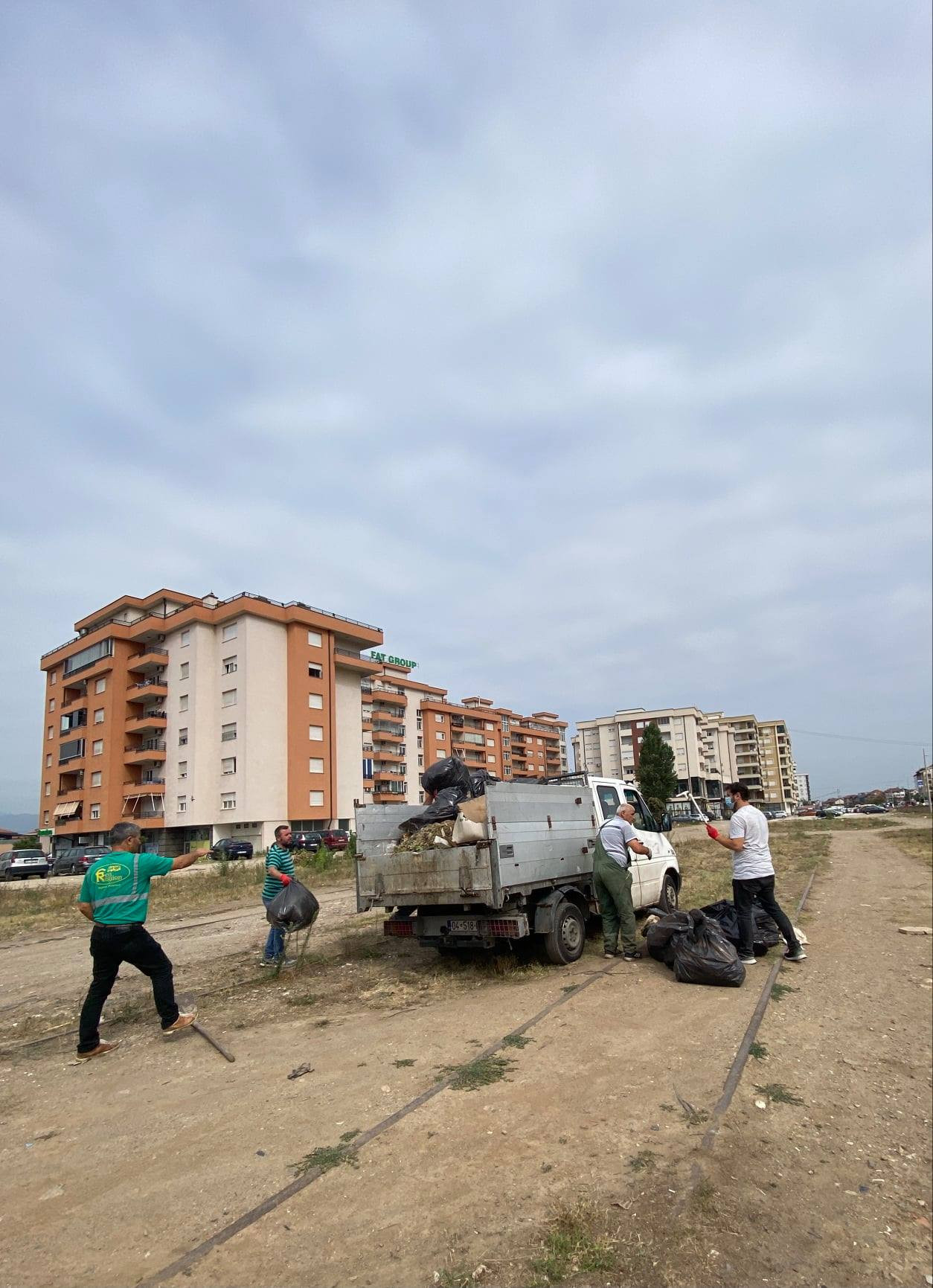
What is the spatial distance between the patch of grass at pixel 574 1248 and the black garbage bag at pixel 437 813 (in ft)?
16.9

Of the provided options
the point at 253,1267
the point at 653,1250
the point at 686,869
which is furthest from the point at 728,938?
the point at 686,869

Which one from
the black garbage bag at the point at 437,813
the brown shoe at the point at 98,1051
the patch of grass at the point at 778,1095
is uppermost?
the black garbage bag at the point at 437,813

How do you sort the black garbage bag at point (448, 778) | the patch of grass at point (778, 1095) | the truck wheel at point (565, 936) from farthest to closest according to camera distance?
the black garbage bag at point (448, 778) < the truck wheel at point (565, 936) < the patch of grass at point (778, 1095)

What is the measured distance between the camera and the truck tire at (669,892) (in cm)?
1055

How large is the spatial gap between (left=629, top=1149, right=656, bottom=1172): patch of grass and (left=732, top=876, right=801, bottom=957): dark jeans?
4347 mm

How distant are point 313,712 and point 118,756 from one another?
13.8m

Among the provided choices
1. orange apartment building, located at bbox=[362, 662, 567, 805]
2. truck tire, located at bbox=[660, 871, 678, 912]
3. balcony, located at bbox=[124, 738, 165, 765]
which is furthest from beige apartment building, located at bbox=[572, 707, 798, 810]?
truck tire, located at bbox=[660, 871, 678, 912]

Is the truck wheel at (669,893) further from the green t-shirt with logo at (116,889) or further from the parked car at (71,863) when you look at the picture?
the parked car at (71,863)

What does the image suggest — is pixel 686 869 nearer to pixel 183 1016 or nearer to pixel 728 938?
pixel 728 938

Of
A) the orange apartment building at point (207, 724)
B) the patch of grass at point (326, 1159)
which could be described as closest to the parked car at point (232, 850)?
the orange apartment building at point (207, 724)

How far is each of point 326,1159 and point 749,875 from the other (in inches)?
211

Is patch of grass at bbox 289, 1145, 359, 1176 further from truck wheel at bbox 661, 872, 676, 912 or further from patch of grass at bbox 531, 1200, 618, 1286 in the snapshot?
truck wheel at bbox 661, 872, 676, 912

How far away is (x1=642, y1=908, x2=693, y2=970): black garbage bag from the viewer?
7777 mm

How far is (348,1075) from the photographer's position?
519 cm
